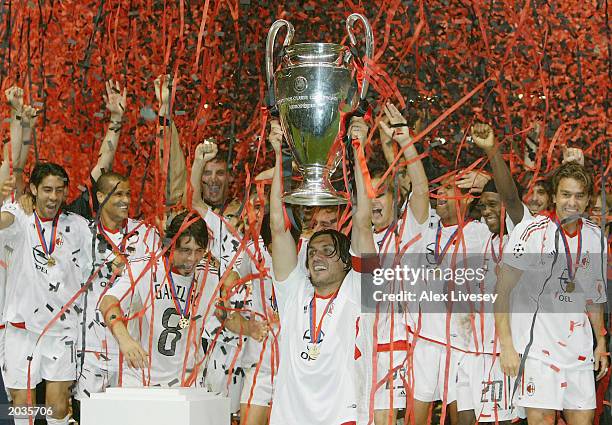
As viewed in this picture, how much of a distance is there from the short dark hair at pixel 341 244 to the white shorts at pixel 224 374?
0.61m

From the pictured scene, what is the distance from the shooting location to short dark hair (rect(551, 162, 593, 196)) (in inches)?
128

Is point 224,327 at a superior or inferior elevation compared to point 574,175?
inferior

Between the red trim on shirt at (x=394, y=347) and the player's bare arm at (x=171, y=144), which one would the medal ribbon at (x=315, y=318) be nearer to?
the red trim on shirt at (x=394, y=347)

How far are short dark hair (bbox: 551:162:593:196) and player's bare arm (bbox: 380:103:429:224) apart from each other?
0.39 m

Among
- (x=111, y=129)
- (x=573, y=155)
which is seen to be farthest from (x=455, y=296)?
(x=111, y=129)

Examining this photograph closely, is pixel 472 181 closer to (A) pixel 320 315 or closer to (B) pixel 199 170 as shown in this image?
(A) pixel 320 315

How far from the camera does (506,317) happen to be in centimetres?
334

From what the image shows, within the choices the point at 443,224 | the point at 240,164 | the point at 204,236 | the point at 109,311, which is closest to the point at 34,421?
the point at 109,311

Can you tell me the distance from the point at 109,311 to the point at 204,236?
1.22ft

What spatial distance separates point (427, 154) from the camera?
3.29 metres

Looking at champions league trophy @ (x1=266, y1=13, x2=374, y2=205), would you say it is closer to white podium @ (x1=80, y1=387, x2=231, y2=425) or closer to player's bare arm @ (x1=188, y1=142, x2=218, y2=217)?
player's bare arm @ (x1=188, y1=142, x2=218, y2=217)

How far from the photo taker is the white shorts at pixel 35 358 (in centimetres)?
358

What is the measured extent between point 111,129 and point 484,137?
1.19 metres

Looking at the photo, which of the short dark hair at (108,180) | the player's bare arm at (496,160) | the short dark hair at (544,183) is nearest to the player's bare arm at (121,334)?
the short dark hair at (108,180)
